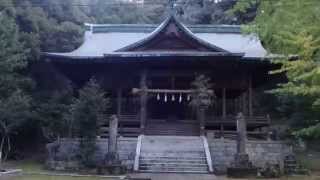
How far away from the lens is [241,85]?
2755cm

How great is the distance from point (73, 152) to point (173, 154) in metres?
4.72

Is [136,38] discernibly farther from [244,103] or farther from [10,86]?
[10,86]

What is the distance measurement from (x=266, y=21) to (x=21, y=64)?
19331 millimetres

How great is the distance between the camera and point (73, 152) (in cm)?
2288

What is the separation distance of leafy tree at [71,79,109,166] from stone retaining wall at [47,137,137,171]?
66cm

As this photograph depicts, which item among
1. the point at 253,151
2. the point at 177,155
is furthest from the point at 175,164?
the point at 253,151

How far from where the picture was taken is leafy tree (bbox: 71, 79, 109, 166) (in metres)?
21.4

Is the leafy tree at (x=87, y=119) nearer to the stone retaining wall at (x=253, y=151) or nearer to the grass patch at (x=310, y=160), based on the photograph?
the stone retaining wall at (x=253, y=151)

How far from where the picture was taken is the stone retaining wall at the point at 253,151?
22.2 metres

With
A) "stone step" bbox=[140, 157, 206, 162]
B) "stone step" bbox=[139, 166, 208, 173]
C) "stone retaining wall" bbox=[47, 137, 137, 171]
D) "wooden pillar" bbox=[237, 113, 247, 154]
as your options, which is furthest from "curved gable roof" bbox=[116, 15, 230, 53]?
"stone step" bbox=[139, 166, 208, 173]

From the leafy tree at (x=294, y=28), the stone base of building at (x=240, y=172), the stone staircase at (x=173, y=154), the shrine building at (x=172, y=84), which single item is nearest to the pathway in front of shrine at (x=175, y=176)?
the stone base of building at (x=240, y=172)

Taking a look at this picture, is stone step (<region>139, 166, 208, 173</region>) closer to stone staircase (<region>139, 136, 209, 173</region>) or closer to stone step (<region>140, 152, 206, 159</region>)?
stone staircase (<region>139, 136, 209, 173</region>)

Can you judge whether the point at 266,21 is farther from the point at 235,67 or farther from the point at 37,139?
the point at 37,139

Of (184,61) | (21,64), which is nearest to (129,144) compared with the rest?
(184,61)
